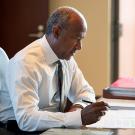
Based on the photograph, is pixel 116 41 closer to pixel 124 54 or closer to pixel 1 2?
pixel 124 54

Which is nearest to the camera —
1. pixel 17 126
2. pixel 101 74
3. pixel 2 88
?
pixel 17 126

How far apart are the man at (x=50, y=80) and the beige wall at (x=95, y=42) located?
2416 millimetres

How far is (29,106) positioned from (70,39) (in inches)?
15.9

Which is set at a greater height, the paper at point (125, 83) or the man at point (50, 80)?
the man at point (50, 80)

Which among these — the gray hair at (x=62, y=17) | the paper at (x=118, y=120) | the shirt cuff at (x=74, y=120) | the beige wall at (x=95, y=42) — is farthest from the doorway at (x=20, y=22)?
the shirt cuff at (x=74, y=120)

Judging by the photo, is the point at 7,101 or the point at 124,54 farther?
the point at 124,54

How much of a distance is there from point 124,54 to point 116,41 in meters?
0.22

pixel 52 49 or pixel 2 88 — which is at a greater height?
pixel 52 49

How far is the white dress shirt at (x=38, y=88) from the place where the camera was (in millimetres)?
1638

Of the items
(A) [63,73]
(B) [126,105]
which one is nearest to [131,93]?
(B) [126,105]

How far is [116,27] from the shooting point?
4.64 metres

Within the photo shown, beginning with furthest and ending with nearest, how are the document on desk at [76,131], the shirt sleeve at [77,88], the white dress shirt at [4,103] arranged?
the shirt sleeve at [77,88] → the white dress shirt at [4,103] → the document on desk at [76,131]

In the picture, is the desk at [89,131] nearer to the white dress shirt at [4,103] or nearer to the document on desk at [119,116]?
the document on desk at [119,116]

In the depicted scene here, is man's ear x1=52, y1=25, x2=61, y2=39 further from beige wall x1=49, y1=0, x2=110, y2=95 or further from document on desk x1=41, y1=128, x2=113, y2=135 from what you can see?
beige wall x1=49, y1=0, x2=110, y2=95
